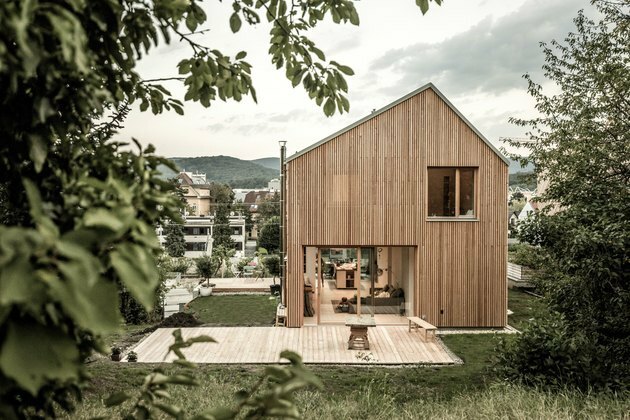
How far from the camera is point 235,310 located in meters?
15.9

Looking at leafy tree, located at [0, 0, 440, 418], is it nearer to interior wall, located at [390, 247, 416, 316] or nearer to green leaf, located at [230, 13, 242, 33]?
green leaf, located at [230, 13, 242, 33]

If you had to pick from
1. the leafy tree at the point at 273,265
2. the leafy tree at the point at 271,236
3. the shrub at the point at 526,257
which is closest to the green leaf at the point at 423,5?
the shrub at the point at 526,257

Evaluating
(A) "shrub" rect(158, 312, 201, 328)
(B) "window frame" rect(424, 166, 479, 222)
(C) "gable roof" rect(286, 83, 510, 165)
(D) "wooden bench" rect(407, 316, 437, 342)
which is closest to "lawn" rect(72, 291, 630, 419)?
(D) "wooden bench" rect(407, 316, 437, 342)

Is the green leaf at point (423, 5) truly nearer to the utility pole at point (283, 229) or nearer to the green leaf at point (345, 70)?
the green leaf at point (345, 70)

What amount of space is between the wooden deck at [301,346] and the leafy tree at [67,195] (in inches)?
334

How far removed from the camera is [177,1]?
1350mm

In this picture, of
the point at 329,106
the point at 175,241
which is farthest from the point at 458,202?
the point at 175,241

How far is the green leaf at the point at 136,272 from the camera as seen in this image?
74cm

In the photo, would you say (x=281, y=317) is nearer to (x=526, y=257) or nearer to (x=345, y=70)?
(x=526, y=257)

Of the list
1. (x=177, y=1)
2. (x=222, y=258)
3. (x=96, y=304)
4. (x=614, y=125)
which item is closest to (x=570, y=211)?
(x=614, y=125)

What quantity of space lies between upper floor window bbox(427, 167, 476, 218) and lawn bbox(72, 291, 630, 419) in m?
3.27

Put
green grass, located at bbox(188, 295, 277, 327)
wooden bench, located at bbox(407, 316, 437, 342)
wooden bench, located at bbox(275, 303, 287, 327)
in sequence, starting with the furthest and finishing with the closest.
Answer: green grass, located at bbox(188, 295, 277, 327), wooden bench, located at bbox(275, 303, 287, 327), wooden bench, located at bbox(407, 316, 437, 342)

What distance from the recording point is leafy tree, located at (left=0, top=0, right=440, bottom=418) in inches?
27.4

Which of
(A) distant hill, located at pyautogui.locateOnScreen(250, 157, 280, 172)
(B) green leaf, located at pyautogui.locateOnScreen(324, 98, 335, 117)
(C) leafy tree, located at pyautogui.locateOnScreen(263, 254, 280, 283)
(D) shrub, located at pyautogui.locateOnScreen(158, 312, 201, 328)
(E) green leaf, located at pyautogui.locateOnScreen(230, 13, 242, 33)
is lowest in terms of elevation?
(D) shrub, located at pyautogui.locateOnScreen(158, 312, 201, 328)
